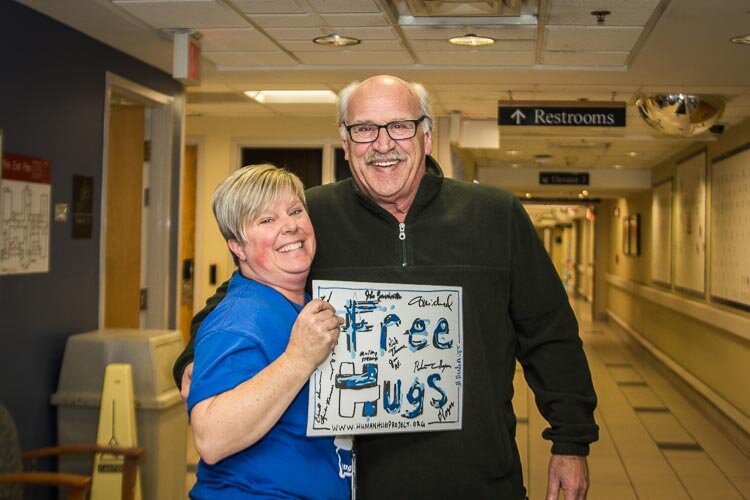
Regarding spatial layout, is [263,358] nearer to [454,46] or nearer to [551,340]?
[551,340]

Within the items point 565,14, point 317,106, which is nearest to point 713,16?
point 565,14

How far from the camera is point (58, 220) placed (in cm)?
469

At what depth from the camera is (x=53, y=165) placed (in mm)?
4617

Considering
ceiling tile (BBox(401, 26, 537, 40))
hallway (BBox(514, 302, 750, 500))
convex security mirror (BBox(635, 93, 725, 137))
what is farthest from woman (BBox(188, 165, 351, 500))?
convex security mirror (BBox(635, 93, 725, 137))

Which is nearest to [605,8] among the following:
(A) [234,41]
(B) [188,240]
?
(A) [234,41]

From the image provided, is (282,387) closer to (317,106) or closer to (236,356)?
(236,356)

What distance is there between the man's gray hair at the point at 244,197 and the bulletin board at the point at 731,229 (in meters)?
6.40

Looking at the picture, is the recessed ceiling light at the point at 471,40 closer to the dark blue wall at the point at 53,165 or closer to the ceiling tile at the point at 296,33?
the ceiling tile at the point at 296,33

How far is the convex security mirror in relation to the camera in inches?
242

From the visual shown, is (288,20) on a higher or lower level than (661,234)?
higher

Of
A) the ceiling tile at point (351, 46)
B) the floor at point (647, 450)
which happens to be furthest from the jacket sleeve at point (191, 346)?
the floor at point (647, 450)

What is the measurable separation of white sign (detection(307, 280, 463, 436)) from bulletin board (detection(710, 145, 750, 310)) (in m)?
6.05

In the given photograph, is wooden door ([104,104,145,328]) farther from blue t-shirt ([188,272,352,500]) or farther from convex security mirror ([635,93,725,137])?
blue t-shirt ([188,272,352,500])

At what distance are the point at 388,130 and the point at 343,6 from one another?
2483 millimetres
